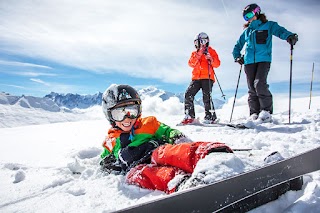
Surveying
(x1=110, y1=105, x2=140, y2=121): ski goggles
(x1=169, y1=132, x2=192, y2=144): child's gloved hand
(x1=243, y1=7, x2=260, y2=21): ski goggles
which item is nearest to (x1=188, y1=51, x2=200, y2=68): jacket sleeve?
(x1=243, y1=7, x2=260, y2=21): ski goggles

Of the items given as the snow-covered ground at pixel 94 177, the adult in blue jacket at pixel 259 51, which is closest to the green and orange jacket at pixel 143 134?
the snow-covered ground at pixel 94 177

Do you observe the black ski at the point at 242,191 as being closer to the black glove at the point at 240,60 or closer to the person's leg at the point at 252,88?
the person's leg at the point at 252,88

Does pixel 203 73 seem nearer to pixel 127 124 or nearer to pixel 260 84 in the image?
pixel 260 84

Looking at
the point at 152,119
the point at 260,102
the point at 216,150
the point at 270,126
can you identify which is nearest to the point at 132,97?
the point at 152,119

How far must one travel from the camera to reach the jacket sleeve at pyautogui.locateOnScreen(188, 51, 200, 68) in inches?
266

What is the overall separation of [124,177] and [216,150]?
1.16 meters

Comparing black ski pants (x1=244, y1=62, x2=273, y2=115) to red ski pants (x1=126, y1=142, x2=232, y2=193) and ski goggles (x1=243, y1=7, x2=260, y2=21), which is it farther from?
red ski pants (x1=126, y1=142, x2=232, y2=193)

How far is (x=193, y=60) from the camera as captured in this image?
684cm

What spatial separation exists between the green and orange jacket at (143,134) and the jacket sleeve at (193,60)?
3.87 meters

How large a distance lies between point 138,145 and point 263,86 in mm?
3536

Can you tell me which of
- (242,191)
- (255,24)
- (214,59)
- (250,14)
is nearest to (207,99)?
(214,59)

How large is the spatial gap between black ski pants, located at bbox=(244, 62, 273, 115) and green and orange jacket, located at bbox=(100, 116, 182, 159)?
10.2ft

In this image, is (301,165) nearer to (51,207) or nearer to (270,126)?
(51,207)

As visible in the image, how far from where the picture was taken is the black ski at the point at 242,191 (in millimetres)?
1285
